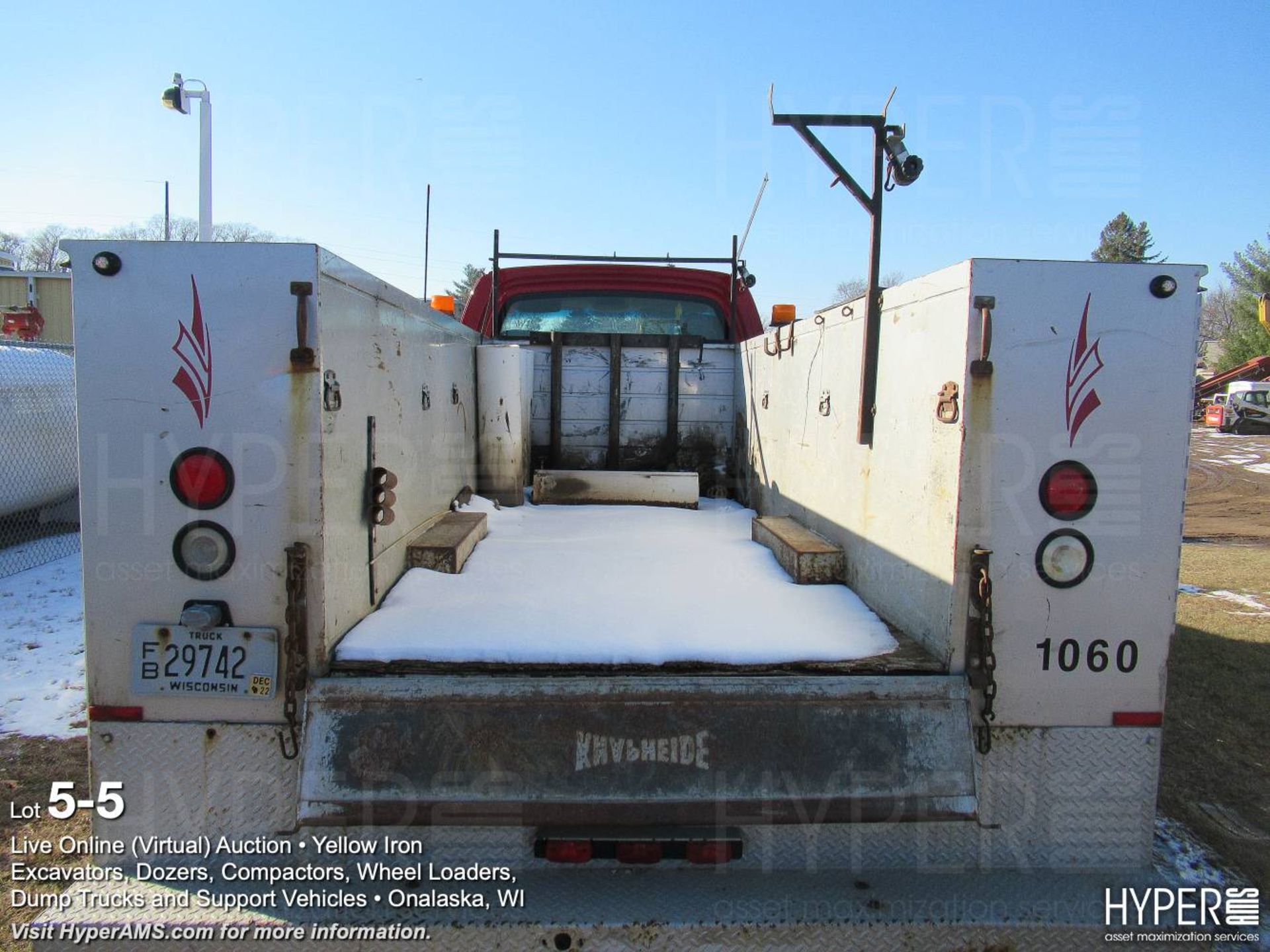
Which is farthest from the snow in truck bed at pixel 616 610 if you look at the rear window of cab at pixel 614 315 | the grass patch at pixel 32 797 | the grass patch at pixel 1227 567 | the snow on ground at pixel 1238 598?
the snow on ground at pixel 1238 598

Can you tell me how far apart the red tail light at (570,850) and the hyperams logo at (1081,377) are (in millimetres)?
1544

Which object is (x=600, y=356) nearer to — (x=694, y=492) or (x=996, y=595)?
(x=694, y=492)

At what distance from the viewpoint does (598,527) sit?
371 centimetres

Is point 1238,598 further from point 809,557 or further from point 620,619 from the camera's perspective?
point 620,619

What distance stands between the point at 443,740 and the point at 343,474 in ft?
2.44

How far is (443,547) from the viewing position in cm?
275

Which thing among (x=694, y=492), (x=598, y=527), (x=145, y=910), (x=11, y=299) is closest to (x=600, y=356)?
(x=694, y=492)

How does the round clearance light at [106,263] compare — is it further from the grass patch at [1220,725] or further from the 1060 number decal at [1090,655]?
the grass patch at [1220,725]

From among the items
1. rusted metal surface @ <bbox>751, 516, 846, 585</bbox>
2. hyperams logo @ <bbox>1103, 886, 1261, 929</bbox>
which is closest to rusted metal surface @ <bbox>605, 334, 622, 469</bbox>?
rusted metal surface @ <bbox>751, 516, 846, 585</bbox>

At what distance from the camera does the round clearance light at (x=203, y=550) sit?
193cm

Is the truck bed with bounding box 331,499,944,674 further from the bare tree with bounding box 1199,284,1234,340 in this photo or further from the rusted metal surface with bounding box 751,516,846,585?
the bare tree with bounding box 1199,284,1234,340

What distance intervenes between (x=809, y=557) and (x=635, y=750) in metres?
1.11

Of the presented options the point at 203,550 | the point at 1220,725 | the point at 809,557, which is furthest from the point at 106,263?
the point at 1220,725

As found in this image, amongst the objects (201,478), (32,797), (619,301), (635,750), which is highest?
(619,301)
